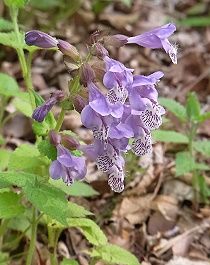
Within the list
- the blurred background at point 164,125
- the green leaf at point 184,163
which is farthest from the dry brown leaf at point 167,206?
the green leaf at point 184,163

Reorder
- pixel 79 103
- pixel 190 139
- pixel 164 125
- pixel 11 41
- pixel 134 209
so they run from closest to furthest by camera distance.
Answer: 1. pixel 79 103
2. pixel 11 41
3. pixel 190 139
4. pixel 134 209
5. pixel 164 125

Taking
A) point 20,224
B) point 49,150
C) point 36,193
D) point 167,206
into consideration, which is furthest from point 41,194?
point 167,206

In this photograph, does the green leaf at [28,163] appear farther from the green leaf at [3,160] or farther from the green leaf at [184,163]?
the green leaf at [184,163]

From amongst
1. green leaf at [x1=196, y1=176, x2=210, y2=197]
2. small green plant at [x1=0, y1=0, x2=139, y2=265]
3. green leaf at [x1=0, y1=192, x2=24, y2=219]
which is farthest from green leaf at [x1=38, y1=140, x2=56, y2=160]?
green leaf at [x1=196, y1=176, x2=210, y2=197]

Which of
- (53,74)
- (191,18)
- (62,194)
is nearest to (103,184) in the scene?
(62,194)

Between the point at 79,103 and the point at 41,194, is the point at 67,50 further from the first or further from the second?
the point at 41,194

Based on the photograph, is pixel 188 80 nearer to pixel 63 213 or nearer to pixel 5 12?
pixel 5 12

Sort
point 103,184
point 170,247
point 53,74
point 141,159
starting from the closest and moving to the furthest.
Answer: point 170,247 < point 103,184 < point 141,159 < point 53,74
